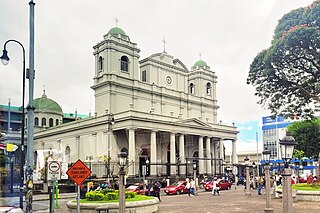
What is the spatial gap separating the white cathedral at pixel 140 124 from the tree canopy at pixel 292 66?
66.4 feet

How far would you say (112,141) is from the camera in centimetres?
5266

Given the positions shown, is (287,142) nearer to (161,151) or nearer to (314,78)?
(314,78)

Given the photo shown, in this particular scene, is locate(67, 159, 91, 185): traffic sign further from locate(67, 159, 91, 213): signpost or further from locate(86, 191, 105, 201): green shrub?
locate(86, 191, 105, 201): green shrub

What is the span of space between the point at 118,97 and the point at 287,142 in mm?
45992

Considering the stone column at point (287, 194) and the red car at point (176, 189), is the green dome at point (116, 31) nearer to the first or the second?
the red car at point (176, 189)

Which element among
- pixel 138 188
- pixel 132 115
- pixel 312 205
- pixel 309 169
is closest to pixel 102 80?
pixel 132 115

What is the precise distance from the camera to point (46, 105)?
76.6 meters

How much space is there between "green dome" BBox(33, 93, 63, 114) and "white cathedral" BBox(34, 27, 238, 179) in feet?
29.9

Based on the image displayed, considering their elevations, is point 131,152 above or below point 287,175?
below

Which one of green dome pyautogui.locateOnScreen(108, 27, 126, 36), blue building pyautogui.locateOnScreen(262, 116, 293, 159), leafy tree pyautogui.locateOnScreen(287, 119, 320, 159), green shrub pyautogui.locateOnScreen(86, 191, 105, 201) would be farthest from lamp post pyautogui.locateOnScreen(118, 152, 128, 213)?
blue building pyautogui.locateOnScreen(262, 116, 293, 159)

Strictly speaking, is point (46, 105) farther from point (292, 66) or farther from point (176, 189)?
point (292, 66)

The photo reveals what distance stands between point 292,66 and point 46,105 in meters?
57.6

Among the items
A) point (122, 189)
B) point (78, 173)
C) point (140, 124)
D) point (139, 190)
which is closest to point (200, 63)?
point (140, 124)

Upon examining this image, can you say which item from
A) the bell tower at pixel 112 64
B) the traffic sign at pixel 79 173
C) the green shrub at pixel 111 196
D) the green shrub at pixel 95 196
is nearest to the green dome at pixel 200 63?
the bell tower at pixel 112 64
